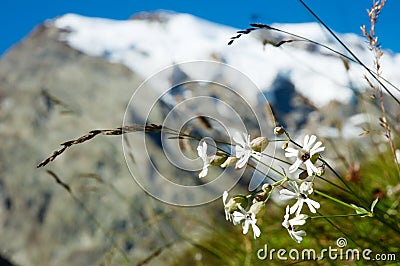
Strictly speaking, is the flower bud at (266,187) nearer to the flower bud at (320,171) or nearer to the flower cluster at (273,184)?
the flower cluster at (273,184)

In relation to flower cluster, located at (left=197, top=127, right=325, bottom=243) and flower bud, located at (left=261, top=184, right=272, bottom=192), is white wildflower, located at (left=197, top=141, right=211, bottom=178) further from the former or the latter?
flower bud, located at (left=261, top=184, right=272, bottom=192)

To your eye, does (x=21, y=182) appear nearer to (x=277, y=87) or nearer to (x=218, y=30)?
(x=218, y=30)

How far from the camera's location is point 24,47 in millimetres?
16812

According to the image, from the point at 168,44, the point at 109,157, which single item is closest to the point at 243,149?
the point at 109,157

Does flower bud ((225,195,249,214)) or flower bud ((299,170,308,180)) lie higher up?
flower bud ((299,170,308,180))

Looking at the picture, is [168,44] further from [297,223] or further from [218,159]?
[297,223]
